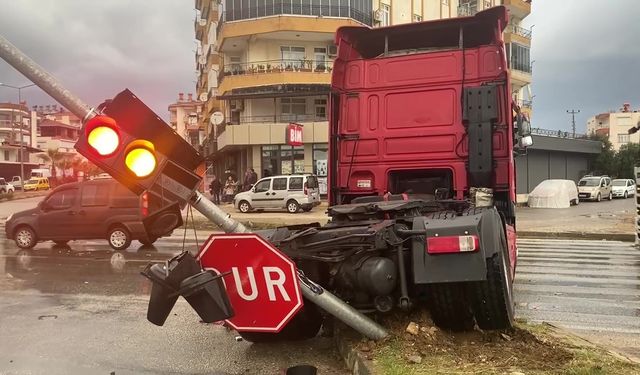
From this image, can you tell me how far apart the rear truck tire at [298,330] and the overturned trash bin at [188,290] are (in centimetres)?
169

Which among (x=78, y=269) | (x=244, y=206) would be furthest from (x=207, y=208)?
(x=244, y=206)

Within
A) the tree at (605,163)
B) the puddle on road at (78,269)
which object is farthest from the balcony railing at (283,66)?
the tree at (605,163)

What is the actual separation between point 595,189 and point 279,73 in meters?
22.8

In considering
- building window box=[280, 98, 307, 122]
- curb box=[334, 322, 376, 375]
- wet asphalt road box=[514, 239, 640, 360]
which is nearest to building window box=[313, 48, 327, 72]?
building window box=[280, 98, 307, 122]

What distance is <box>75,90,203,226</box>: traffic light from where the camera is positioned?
10.5 feet

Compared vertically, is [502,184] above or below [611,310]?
above

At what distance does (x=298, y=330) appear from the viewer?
5.23 metres

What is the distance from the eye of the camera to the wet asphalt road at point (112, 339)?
15.6 ft

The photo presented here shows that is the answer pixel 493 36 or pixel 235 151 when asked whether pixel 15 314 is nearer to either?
pixel 493 36

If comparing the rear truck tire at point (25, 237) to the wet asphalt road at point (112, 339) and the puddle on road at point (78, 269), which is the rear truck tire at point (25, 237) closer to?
the puddle on road at point (78, 269)

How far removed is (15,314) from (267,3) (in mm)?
31372

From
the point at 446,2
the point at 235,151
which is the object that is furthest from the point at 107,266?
the point at 446,2

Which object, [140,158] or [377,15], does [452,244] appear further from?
[377,15]

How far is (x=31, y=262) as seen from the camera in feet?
37.7
